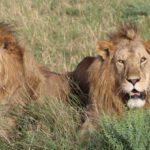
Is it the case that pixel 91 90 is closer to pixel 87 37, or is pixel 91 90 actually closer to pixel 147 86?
pixel 147 86

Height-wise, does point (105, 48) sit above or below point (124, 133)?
above

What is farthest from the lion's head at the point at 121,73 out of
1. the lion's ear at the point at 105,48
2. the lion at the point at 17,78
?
the lion at the point at 17,78

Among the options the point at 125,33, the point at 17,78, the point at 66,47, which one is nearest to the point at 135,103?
the point at 125,33

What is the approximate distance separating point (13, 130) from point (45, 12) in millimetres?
5021

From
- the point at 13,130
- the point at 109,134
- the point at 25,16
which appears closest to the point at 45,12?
the point at 25,16

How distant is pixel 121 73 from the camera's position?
17.1 ft

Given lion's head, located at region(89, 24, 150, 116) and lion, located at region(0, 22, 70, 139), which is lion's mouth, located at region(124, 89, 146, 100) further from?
lion, located at region(0, 22, 70, 139)

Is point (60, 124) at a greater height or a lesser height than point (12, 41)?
lesser

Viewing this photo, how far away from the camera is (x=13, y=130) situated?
5.22m

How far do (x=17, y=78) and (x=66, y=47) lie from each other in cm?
262

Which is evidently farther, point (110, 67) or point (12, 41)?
point (12, 41)

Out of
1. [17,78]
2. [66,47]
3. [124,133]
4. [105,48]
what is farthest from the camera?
[66,47]

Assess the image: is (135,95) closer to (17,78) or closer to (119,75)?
(119,75)

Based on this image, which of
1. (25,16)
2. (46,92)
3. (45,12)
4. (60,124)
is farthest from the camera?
(45,12)
